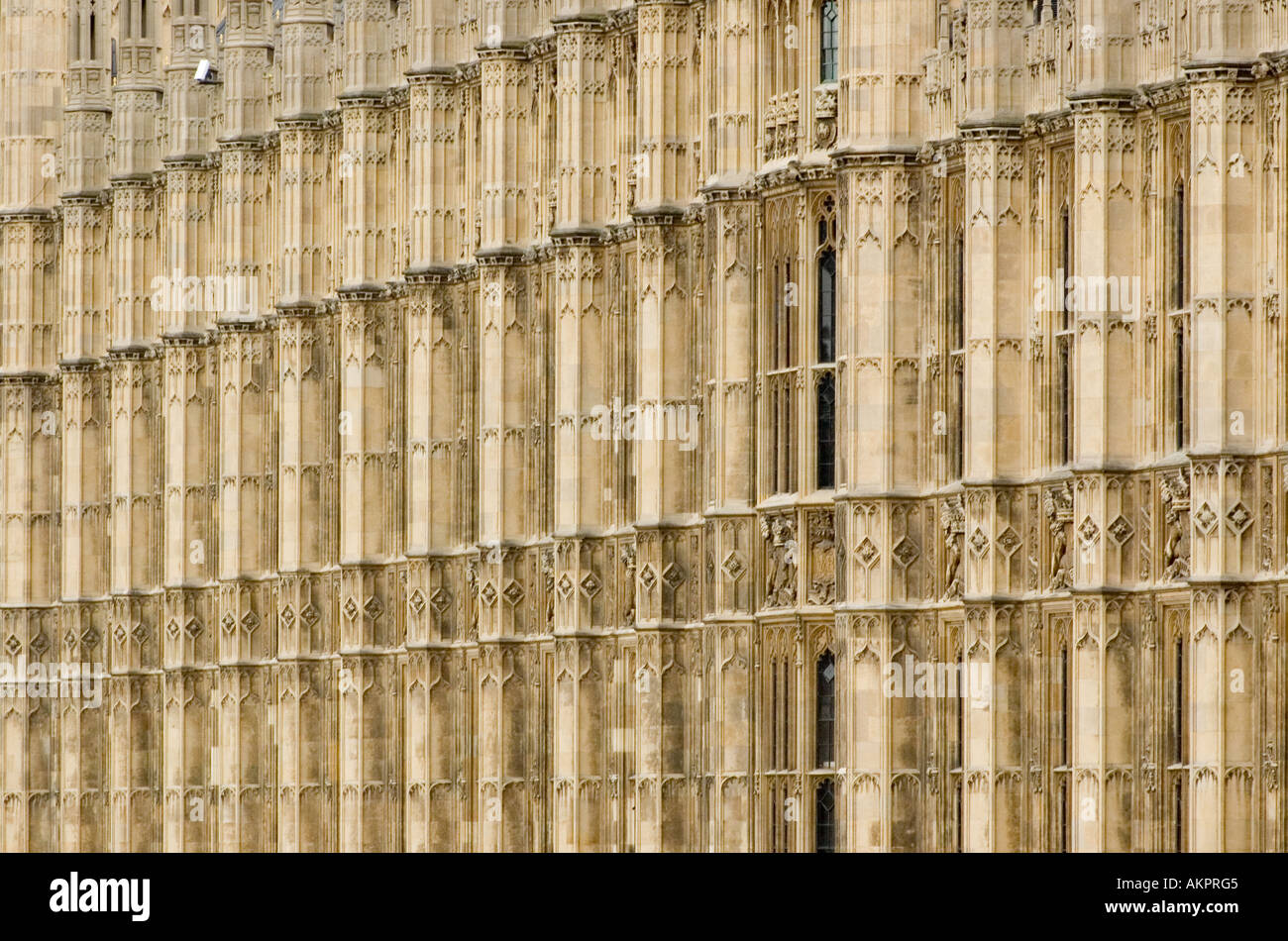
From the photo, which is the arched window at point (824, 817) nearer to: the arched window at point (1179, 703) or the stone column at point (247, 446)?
the arched window at point (1179, 703)

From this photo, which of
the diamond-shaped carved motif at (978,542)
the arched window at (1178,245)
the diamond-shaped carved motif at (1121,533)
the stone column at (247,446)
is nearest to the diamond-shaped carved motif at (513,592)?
the stone column at (247,446)

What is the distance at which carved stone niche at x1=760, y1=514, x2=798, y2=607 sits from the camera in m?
67.8

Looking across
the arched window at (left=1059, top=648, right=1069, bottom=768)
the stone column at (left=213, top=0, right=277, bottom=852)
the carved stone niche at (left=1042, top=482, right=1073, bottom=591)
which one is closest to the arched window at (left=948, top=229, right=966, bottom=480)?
the carved stone niche at (left=1042, top=482, right=1073, bottom=591)

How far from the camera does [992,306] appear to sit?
205 ft

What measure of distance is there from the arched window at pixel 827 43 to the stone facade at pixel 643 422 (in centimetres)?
43

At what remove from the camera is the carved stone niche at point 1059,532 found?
6109 centimetres

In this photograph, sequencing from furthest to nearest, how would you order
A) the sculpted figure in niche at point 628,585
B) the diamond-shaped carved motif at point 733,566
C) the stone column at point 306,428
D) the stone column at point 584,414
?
1. the stone column at point 306,428
2. the stone column at point 584,414
3. the sculpted figure in niche at point 628,585
4. the diamond-shaped carved motif at point 733,566

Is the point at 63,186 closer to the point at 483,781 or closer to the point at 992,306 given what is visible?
the point at 483,781

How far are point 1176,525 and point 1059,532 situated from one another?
300 cm

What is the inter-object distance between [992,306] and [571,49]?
14426 mm

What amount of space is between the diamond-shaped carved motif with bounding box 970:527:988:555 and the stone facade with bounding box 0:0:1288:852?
30cm

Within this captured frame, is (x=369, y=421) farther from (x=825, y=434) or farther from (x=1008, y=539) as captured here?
(x=1008, y=539)
